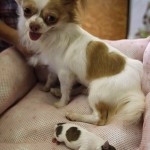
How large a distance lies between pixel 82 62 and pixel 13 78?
0.37 m

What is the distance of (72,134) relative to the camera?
116 cm

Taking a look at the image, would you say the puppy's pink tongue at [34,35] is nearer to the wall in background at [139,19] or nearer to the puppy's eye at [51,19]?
the puppy's eye at [51,19]

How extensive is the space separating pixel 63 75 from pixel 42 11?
34cm

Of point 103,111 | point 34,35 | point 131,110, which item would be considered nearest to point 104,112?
point 103,111

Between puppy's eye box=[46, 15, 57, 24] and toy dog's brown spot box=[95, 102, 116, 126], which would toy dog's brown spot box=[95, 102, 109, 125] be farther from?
puppy's eye box=[46, 15, 57, 24]

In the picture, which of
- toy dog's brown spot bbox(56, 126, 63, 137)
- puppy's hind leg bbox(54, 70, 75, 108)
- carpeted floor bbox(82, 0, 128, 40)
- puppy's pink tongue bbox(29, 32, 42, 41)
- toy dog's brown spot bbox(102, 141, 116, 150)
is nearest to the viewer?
toy dog's brown spot bbox(102, 141, 116, 150)

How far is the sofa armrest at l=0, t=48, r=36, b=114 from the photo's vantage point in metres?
1.39

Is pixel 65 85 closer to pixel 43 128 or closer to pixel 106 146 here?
pixel 43 128

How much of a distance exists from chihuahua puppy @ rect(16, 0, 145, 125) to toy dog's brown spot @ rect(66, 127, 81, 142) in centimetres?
16

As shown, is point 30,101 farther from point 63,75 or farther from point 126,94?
point 126,94

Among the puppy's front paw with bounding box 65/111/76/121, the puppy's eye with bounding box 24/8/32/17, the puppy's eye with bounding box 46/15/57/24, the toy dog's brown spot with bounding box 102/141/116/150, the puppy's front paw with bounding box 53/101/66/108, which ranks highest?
the puppy's eye with bounding box 24/8/32/17

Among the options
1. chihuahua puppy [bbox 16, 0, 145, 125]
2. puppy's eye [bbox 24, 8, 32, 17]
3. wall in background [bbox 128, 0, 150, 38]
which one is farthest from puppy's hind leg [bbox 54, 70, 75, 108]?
wall in background [bbox 128, 0, 150, 38]

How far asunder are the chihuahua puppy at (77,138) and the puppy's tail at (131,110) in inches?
6.6

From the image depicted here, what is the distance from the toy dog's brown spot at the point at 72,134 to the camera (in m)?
1.15
